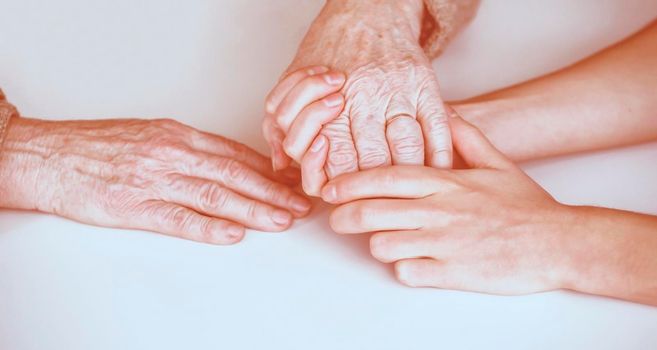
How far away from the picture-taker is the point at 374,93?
116 cm

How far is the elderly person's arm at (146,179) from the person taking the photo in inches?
47.0

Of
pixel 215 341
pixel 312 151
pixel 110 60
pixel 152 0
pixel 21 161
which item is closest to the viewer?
pixel 215 341

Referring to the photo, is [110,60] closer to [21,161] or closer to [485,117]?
[21,161]

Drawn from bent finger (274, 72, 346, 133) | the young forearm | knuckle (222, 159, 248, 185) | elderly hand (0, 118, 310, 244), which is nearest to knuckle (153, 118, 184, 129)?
elderly hand (0, 118, 310, 244)

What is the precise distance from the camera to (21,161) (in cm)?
125

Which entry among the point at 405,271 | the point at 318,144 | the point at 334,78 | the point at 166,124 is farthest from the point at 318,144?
the point at 166,124

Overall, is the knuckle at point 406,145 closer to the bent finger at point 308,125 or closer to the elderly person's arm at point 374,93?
the elderly person's arm at point 374,93

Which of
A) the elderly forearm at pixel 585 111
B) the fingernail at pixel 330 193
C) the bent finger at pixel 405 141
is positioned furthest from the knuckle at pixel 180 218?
the elderly forearm at pixel 585 111

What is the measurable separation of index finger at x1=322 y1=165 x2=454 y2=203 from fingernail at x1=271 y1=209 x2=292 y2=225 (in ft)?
0.45

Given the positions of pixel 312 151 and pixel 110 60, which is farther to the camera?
pixel 110 60

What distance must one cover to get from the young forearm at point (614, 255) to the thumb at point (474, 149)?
0.50 ft

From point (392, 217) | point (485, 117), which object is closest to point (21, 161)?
point (392, 217)

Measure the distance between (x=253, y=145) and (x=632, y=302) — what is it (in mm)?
711

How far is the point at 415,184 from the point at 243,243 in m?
0.29
